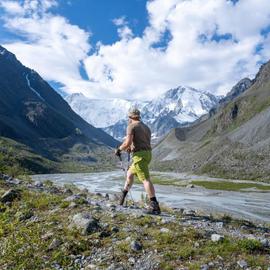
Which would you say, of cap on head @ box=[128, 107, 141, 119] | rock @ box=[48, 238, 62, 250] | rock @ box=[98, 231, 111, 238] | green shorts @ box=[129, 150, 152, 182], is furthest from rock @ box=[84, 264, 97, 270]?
cap on head @ box=[128, 107, 141, 119]

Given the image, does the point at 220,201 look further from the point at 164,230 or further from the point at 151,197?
the point at 164,230

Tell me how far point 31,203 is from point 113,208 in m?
2.95

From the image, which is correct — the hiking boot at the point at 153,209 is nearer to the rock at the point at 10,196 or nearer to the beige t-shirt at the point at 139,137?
the beige t-shirt at the point at 139,137

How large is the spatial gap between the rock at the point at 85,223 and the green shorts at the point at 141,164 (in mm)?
2626

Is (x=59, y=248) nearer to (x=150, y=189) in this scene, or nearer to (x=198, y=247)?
(x=198, y=247)

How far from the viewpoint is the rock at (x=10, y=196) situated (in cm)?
1672

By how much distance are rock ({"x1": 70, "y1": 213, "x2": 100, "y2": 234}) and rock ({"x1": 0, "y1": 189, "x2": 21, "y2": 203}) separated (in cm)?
413

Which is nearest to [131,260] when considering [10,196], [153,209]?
[153,209]

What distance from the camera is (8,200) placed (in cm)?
1680

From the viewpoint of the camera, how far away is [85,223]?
42.8 feet

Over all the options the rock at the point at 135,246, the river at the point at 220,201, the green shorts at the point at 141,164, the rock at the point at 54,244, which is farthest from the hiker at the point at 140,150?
the river at the point at 220,201

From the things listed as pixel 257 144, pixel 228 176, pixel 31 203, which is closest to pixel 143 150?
pixel 31 203

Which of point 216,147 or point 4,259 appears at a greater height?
point 216,147

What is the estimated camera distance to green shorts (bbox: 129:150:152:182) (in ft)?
50.9
